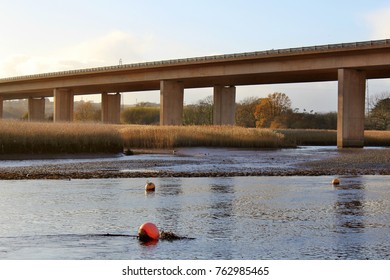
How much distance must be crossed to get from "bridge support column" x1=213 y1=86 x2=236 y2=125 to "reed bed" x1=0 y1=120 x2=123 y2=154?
49.2 m

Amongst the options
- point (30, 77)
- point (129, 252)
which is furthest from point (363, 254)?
point (30, 77)

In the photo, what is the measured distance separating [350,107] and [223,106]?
26840 millimetres

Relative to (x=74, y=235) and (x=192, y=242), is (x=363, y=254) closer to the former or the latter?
(x=192, y=242)

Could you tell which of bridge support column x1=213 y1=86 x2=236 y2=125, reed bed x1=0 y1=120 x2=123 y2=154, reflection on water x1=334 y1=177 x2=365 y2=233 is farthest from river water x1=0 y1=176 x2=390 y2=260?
bridge support column x1=213 y1=86 x2=236 y2=125

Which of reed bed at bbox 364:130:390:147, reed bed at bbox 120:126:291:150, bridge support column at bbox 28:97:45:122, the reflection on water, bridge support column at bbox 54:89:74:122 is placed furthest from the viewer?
bridge support column at bbox 28:97:45:122

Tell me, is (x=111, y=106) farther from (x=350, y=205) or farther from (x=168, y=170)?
→ (x=350, y=205)

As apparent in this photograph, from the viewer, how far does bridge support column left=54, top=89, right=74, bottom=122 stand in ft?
365

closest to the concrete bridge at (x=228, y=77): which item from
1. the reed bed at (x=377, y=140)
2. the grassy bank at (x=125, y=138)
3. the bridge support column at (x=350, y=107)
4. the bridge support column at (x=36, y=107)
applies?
the bridge support column at (x=350, y=107)

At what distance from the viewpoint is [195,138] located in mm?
52531

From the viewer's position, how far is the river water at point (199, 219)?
35.3 feet

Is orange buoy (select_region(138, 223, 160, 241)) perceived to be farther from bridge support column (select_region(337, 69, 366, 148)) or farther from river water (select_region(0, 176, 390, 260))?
bridge support column (select_region(337, 69, 366, 148))

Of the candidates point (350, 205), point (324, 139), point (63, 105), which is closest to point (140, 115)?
point (63, 105)

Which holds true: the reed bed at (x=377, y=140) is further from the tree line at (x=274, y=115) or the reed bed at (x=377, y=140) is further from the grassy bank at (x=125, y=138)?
the tree line at (x=274, y=115)

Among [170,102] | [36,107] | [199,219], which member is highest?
[36,107]
